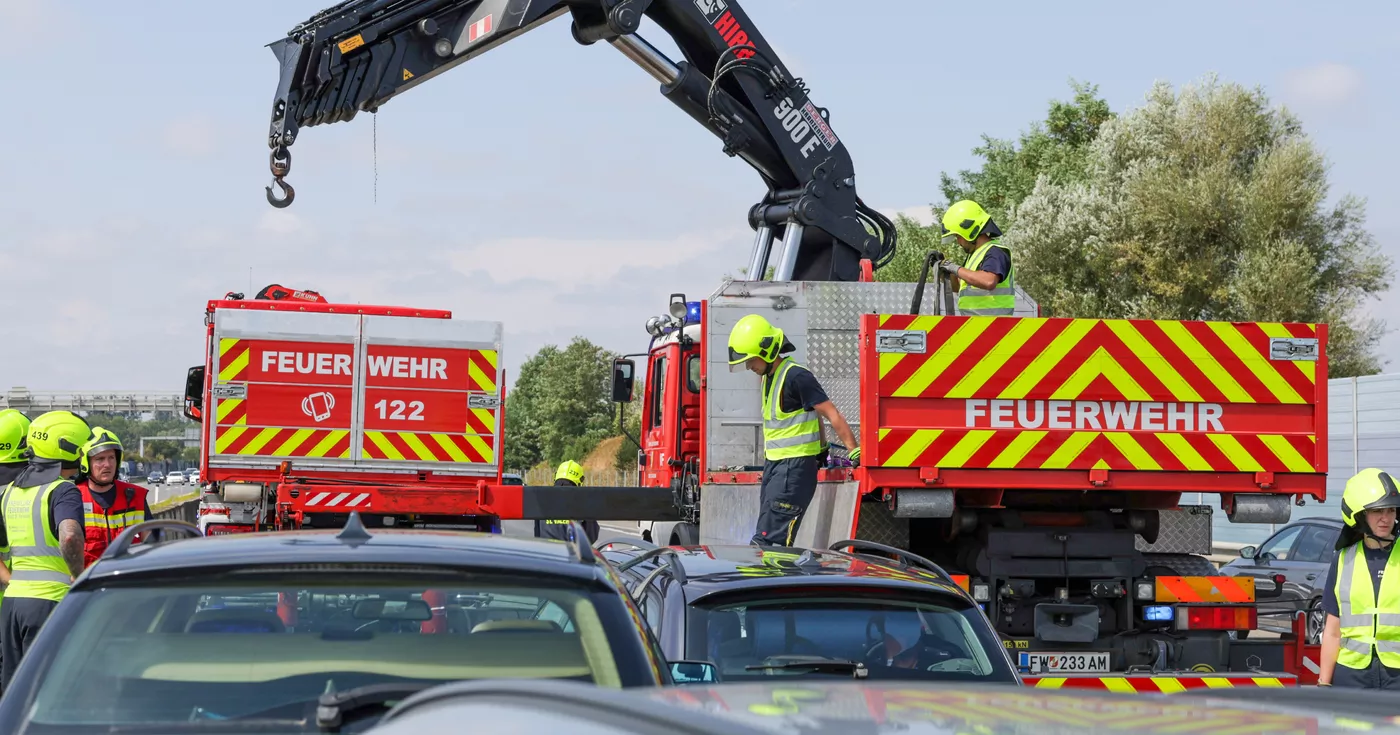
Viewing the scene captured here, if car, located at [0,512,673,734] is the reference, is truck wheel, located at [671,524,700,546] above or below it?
below

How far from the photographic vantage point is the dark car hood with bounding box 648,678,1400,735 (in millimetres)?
1944

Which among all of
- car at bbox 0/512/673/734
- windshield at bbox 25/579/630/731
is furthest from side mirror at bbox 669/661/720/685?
windshield at bbox 25/579/630/731

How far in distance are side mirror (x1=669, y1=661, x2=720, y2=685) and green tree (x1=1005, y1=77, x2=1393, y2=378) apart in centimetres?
3596

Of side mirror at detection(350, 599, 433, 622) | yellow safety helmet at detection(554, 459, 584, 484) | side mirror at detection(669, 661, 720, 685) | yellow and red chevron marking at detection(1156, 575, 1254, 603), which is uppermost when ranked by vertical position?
yellow safety helmet at detection(554, 459, 584, 484)

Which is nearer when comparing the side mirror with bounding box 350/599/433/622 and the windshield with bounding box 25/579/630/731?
the windshield with bounding box 25/579/630/731

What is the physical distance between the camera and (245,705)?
399 cm

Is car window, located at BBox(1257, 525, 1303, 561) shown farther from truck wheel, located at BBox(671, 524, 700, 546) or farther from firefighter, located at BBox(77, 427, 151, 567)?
firefighter, located at BBox(77, 427, 151, 567)

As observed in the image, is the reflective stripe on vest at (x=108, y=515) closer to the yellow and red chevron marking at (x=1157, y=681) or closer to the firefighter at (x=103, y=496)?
the firefighter at (x=103, y=496)

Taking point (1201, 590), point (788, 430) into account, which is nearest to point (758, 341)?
point (788, 430)

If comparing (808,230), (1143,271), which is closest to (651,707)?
(808,230)

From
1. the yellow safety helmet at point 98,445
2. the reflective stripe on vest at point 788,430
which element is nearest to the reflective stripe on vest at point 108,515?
the yellow safety helmet at point 98,445

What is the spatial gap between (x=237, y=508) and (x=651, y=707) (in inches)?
563

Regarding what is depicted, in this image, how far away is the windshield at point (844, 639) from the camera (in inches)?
233

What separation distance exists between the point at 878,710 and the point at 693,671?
2.57 m
